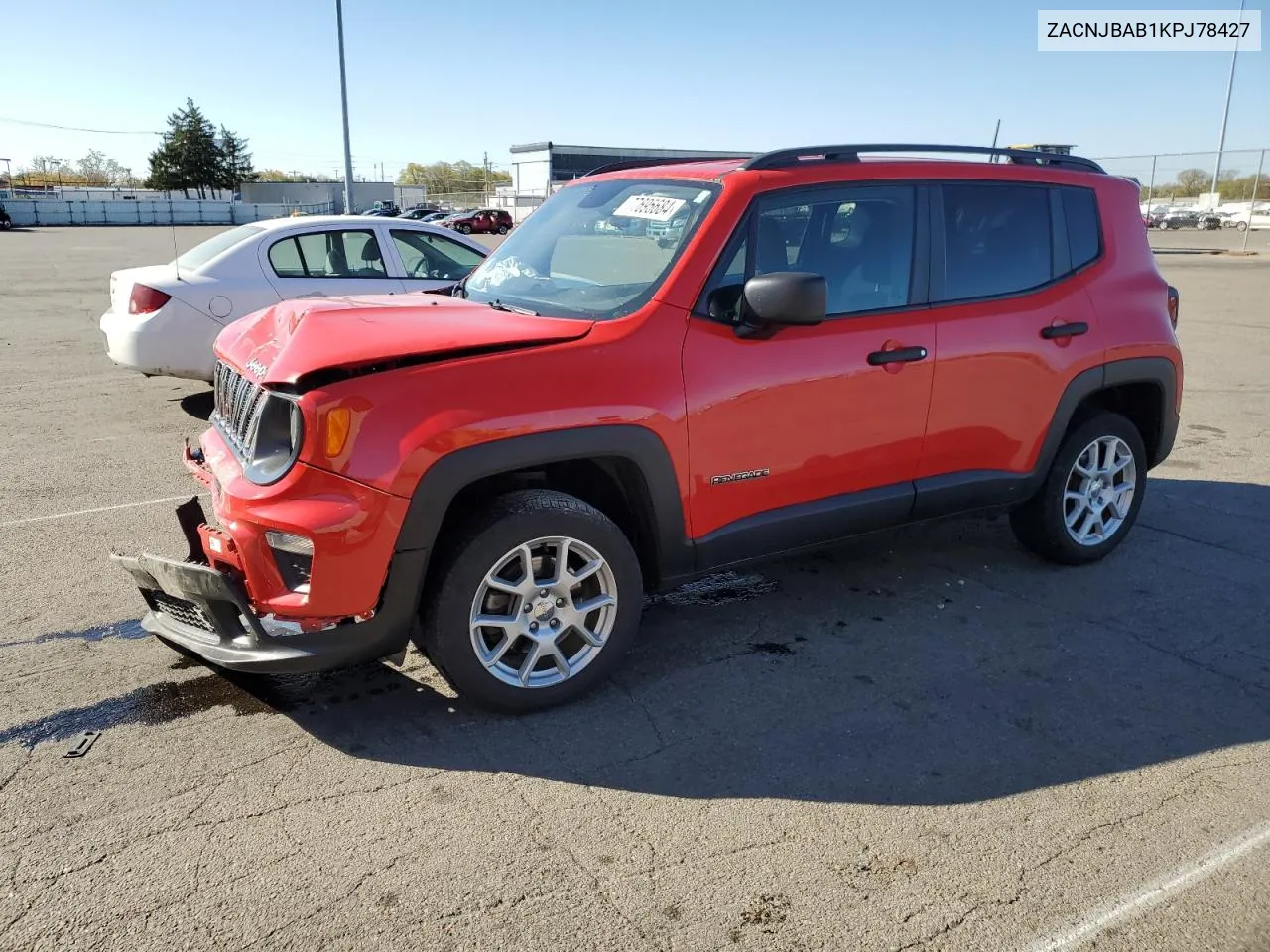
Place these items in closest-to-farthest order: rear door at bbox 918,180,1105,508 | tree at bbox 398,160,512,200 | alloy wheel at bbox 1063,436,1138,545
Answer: rear door at bbox 918,180,1105,508 < alloy wheel at bbox 1063,436,1138,545 < tree at bbox 398,160,512,200

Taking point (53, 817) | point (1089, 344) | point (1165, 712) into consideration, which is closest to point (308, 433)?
point (53, 817)

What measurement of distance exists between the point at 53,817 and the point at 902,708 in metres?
2.86

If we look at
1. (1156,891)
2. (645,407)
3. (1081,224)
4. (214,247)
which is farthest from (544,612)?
(214,247)

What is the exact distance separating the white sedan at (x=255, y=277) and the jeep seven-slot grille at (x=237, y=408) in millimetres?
4031

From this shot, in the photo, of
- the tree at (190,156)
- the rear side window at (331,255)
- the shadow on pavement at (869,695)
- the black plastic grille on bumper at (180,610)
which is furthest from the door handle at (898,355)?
the tree at (190,156)

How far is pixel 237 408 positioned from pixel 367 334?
0.70m

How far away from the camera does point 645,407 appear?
3459mm

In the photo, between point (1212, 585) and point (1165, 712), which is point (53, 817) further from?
point (1212, 585)

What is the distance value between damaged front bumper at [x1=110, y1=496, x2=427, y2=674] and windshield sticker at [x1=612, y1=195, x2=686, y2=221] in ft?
5.65

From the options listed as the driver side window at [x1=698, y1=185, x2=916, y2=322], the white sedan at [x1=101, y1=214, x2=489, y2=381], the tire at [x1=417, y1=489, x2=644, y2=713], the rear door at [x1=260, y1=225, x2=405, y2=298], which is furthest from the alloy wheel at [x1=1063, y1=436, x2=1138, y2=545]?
the rear door at [x1=260, y1=225, x2=405, y2=298]

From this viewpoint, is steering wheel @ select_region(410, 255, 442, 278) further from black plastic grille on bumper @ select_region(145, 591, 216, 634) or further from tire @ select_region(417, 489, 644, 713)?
tire @ select_region(417, 489, 644, 713)

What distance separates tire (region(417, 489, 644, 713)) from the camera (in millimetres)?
3279

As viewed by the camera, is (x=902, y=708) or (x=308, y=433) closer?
(x=308, y=433)

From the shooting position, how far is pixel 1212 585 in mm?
4875
